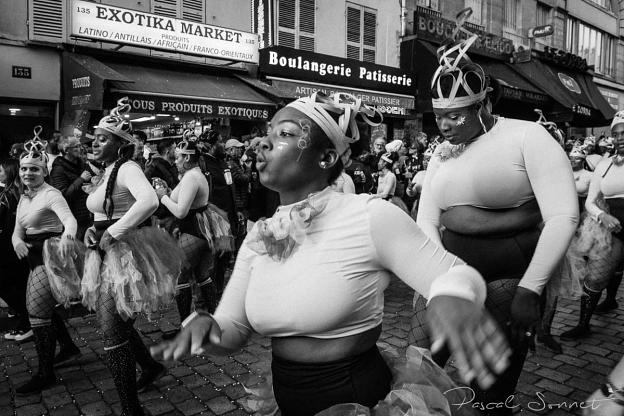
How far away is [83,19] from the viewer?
36.3 feet

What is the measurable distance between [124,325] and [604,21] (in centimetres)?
3180

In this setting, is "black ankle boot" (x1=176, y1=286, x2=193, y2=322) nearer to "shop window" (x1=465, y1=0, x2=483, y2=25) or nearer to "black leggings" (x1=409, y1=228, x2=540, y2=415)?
"black leggings" (x1=409, y1=228, x2=540, y2=415)

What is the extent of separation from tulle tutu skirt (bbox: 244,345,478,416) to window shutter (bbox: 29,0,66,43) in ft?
38.7

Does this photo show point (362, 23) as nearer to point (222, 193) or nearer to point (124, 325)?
point (222, 193)

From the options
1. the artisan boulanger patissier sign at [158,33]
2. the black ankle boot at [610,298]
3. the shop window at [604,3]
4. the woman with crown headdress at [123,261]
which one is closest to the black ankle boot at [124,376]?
the woman with crown headdress at [123,261]

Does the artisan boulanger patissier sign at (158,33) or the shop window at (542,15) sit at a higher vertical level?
the shop window at (542,15)

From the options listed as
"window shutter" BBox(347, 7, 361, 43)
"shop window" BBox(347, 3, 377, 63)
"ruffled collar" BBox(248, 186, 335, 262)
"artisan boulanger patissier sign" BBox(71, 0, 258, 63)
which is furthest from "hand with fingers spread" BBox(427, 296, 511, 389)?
"window shutter" BBox(347, 7, 361, 43)

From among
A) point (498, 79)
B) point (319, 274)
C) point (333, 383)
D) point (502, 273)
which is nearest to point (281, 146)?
point (319, 274)

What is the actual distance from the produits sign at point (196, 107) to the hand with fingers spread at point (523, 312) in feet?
34.5

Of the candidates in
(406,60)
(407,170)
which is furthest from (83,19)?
(406,60)

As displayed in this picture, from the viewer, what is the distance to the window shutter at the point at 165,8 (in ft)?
42.8

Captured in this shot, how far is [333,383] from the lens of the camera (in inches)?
65.7

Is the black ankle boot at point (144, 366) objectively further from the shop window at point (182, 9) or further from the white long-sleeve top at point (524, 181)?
the shop window at point (182, 9)

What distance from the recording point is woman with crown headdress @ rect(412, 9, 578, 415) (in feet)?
7.54
